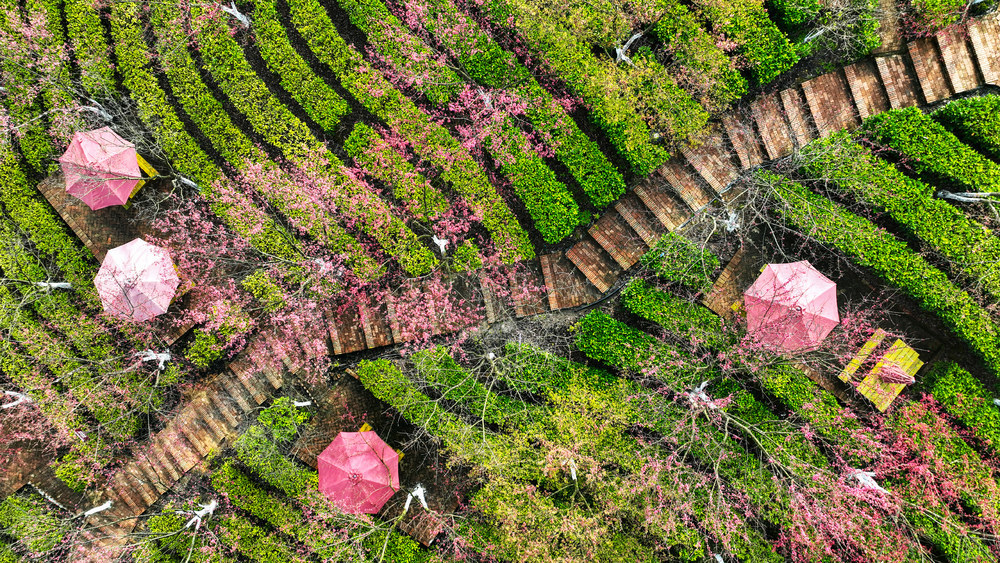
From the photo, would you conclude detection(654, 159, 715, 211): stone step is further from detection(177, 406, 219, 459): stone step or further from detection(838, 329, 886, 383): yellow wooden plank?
detection(177, 406, 219, 459): stone step

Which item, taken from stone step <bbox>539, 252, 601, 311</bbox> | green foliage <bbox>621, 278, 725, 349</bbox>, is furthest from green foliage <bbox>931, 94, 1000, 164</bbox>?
stone step <bbox>539, 252, 601, 311</bbox>

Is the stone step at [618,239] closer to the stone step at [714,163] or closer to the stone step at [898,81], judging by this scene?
Answer: the stone step at [714,163]

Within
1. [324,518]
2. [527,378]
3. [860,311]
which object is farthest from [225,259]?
[860,311]

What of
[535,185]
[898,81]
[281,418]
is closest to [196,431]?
[281,418]

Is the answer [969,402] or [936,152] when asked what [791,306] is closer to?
[969,402]

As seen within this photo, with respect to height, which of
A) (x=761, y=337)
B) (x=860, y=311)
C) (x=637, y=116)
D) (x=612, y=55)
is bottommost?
(x=860, y=311)

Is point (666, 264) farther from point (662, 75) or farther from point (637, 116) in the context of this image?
point (662, 75)

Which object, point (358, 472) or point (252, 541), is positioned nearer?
point (358, 472)
